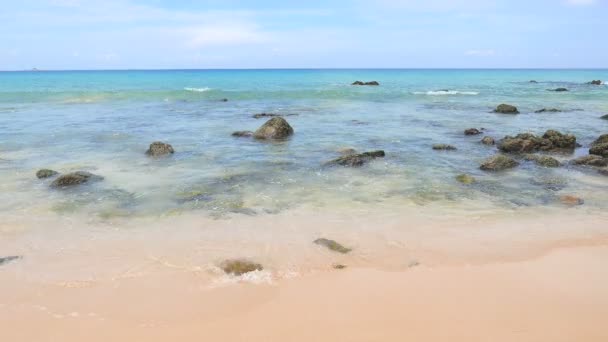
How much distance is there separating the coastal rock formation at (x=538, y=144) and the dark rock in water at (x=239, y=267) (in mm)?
12642

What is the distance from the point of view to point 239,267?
23.6 feet

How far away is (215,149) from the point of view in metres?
17.2

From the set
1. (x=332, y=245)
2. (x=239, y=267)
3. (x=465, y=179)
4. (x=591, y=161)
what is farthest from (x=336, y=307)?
(x=591, y=161)

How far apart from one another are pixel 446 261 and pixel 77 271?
597 cm

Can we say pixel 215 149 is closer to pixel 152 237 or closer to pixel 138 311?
pixel 152 237

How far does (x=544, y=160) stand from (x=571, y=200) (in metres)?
4.42

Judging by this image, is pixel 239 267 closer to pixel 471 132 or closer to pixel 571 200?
pixel 571 200

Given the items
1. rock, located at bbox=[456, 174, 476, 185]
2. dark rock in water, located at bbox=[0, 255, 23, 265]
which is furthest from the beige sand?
rock, located at bbox=[456, 174, 476, 185]

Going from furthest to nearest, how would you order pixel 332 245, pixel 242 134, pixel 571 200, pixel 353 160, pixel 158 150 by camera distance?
pixel 242 134, pixel 158 150, pixel 353 160, pixel 571 200, pixel 332 245

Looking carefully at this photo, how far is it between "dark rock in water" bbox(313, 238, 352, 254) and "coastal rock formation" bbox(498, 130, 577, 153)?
36.4ft

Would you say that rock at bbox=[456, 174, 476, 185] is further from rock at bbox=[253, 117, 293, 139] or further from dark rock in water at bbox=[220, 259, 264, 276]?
rock at bbox=[253, 117, 293, 139]

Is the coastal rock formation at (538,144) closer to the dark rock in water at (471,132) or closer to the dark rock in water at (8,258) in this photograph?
the dark rock in water at (471,132)

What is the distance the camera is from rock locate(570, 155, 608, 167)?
560 inches

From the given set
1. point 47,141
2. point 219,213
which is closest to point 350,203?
point 219,213
